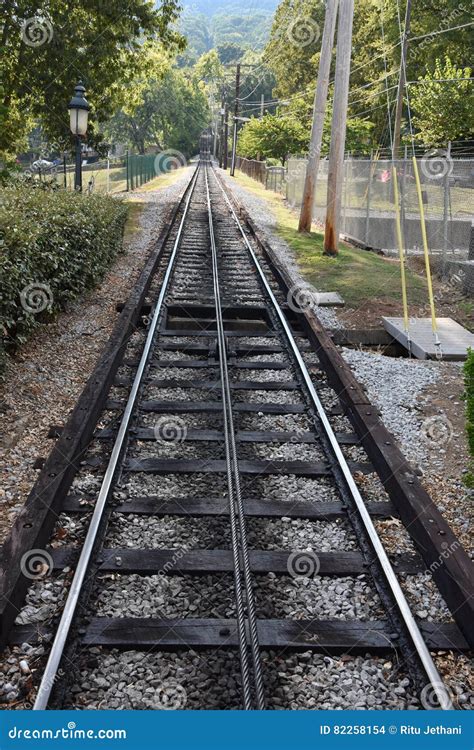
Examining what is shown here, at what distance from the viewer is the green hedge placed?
293 inches

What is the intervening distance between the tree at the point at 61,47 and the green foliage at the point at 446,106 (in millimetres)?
12148

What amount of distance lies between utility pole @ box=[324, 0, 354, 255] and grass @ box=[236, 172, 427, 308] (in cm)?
72

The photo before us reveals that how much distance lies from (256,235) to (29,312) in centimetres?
1170

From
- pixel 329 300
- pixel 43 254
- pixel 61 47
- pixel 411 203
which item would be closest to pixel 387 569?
pixel 43 254

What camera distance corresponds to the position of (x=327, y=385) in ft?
25.4

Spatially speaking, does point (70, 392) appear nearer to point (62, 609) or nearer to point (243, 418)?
point (243, 418)

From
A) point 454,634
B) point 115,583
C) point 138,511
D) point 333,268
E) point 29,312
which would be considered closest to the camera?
point 454,634

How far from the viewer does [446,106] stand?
30641 millimetres

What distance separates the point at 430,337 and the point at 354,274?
202 inches

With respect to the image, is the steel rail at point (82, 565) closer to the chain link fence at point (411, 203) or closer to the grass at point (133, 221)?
the chain link fence at point (411, 203)

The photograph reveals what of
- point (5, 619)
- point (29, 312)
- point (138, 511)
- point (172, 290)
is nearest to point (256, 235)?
point (172, 290)

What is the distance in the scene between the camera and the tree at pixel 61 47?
20.6 m

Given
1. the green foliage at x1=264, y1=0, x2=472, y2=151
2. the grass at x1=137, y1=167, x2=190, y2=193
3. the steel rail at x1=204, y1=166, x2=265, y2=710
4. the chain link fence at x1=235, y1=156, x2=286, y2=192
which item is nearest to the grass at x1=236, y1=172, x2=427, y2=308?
the steel rail at x1=204, y1=166, x2=265, y2=710

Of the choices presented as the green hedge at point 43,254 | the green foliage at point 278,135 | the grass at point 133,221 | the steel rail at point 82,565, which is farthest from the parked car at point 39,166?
the steel rail at point 82,565
